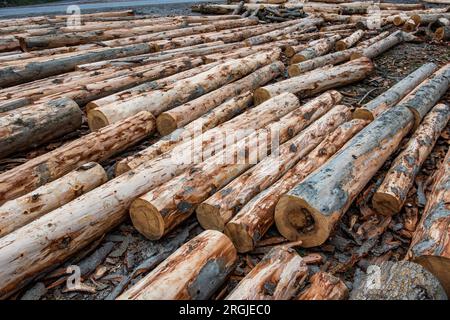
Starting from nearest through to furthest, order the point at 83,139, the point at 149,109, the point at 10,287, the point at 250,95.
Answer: the point at 10,287 < the point at 83,139 < the point at 149,109 < the point at 250,95

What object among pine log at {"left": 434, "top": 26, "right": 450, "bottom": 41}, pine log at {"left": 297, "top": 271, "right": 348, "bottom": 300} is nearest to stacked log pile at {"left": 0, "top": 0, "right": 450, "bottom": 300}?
pine log at {"left": 297, "top": 271, "right": 348, "bottom": 300}

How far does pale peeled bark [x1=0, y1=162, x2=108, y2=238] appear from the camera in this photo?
312cm

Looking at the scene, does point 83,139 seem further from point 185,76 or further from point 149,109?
point 185,76

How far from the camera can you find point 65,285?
9.73ft

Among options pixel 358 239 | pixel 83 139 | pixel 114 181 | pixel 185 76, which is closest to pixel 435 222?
pixel 358 239

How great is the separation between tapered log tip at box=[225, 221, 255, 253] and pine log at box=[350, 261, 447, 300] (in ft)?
3.13

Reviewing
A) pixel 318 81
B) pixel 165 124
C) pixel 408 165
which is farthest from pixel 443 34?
pixel 165 124

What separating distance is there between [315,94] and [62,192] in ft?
15.7

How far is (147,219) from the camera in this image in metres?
3.39

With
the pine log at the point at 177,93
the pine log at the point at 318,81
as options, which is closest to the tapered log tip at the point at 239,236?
the pine log at the point at 177,93

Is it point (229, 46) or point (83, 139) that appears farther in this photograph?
point (229, 46)

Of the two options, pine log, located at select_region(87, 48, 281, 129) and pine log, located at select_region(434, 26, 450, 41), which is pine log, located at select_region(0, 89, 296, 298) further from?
pine log, located at select_region(434, 26, 450, 41)

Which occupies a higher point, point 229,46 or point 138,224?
point 229,46
